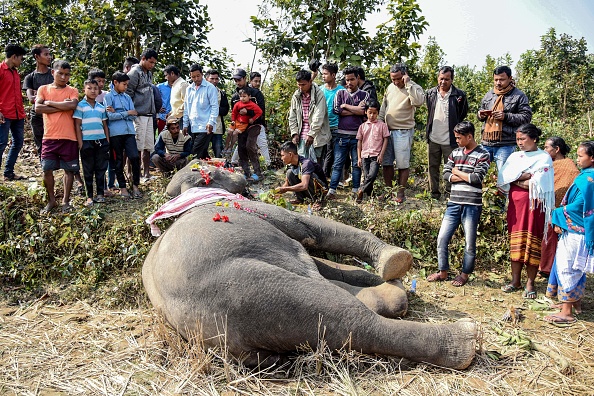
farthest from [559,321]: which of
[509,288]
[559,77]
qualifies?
[559,77]

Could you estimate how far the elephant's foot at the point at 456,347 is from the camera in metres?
3.05

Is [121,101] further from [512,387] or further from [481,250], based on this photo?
[512,387]

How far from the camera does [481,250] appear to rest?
16.6ft

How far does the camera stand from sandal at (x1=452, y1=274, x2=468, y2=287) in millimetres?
4547

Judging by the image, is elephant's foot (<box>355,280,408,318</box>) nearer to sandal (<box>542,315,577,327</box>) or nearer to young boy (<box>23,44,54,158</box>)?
sandal (<box>542,315,577,327</box>)

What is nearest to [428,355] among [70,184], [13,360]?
[13,360]

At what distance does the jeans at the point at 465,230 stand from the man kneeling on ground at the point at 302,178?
1.72 metres

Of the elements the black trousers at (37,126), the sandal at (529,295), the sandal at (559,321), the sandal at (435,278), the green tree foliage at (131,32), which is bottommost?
the sandal at (559,321)

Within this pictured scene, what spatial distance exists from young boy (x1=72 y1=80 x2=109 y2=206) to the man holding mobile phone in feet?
14.7

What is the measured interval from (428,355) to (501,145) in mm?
3244

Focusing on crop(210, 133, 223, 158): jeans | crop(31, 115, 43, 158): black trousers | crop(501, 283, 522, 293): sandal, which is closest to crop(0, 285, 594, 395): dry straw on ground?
crop(501, 283, 522, 293): sandal

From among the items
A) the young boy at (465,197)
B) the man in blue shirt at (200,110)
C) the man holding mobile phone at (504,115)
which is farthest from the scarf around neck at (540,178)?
the man in blue shirt at (200,110)

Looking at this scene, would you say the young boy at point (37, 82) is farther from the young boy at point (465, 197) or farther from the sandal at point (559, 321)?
the sandal at point (559, 321)

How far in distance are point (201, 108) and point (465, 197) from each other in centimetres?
381
